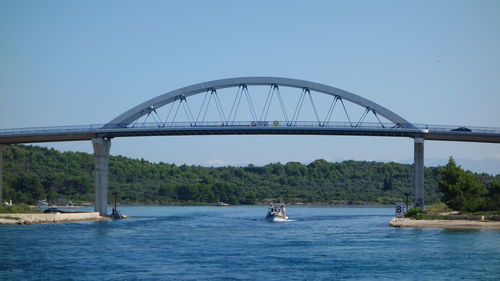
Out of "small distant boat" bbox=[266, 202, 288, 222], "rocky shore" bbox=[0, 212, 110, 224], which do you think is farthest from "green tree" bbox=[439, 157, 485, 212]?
"rocky shore" bbox=[0, 212, 110, 224]

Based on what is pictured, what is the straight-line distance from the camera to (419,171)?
105 m

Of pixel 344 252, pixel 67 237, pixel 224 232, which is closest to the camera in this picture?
pixel 344 252

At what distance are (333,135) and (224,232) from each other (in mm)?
27634

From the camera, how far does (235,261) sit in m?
56.4

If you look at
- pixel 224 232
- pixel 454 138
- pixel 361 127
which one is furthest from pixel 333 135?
pixel 224 232

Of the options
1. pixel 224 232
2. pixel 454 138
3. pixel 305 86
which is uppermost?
pixel 305 86

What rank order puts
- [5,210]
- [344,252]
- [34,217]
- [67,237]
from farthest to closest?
[5,210]
[34,217]
[67,237]
[344,252]

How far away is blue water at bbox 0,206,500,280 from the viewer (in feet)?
164

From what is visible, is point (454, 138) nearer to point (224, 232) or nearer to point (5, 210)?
point (224, 232)

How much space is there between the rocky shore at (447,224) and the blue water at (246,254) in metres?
2.37

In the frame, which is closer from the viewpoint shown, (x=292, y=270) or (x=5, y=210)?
(x=292, y=270)

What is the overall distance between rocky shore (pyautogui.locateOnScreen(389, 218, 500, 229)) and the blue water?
7.79ft

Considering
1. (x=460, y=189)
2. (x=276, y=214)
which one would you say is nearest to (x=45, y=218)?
(x=276, y=214)

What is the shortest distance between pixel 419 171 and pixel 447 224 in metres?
20.7
